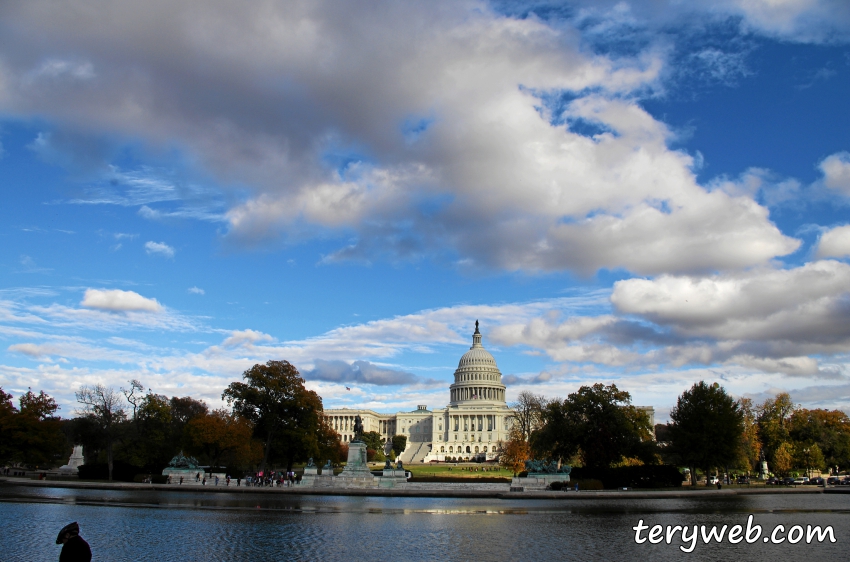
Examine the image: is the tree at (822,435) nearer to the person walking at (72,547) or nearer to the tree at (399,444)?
the person walking at (72,547)

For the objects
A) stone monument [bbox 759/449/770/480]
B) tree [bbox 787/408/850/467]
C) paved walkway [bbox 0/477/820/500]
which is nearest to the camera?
paved walkway [bbox 0/477/820/500]

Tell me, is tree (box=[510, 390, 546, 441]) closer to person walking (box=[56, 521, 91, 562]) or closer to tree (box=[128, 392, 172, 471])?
tree (box=[128, 392, 172, 471])

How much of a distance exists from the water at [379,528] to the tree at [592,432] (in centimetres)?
1861

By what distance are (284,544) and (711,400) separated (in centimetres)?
4903

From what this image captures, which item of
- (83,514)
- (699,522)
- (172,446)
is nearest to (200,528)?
(83,514)

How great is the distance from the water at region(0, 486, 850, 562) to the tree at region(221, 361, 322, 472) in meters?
30.0

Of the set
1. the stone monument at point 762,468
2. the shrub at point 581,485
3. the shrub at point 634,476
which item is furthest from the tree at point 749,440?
the shrub at point 581,485

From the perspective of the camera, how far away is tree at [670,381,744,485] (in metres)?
57.3

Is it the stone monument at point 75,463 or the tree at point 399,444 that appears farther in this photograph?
the tree at point 399,444

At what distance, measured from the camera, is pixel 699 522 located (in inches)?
1022

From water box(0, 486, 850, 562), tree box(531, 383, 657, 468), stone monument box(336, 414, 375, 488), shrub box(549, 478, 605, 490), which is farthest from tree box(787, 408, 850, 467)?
stone monument box(336, 414, 375, 488)

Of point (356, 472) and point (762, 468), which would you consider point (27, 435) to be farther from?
point (762, 468)

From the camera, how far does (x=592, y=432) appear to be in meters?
56.1

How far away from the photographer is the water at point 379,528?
1809 cm
